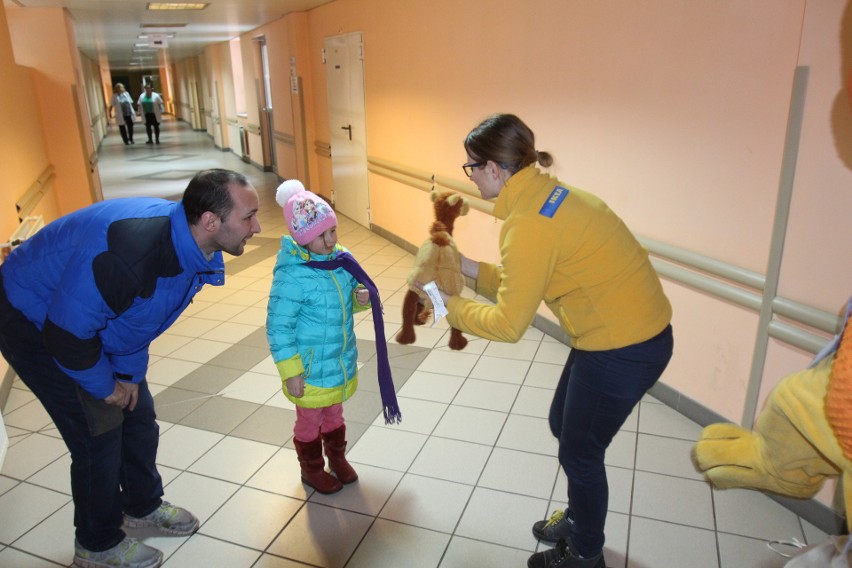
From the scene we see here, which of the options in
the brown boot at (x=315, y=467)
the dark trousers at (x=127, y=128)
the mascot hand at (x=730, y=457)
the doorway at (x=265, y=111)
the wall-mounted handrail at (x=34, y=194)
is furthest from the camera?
the dark trousers at (x=127, y=128)

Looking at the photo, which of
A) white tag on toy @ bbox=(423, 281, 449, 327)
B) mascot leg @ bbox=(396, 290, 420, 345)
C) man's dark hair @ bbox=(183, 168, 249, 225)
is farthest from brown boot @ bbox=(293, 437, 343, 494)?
→ man's dark hair @ bbox=(183, 168, 249, 225)

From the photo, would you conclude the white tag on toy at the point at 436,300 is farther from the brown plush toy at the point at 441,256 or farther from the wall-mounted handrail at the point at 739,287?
the wall-mounted handrail at the point at 739,287

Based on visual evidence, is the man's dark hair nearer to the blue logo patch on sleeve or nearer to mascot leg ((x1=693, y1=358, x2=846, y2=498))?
the blue logo patch on sleeve

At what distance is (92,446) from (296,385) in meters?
0.68

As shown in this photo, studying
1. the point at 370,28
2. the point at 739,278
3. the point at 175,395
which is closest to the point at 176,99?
the point at 370,28

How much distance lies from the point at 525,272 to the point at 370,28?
18.5 feet

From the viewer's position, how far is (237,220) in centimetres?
171

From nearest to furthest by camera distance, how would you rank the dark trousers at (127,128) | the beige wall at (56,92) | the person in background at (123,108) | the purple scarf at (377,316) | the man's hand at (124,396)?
the man's hand at (124,396)
the purple scarf at (377,316)
the beige wall at (56,92)
the person in background at (123,108)
the dark trousers at (127,128)

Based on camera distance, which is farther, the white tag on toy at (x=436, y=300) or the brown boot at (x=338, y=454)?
the brown boot at (x=338, y=454)

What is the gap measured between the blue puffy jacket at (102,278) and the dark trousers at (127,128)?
17342 millimetres

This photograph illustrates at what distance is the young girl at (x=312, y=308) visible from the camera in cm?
207

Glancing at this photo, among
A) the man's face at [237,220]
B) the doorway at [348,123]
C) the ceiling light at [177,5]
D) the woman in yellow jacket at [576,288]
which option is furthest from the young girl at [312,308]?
the ceiling light at [177,5]

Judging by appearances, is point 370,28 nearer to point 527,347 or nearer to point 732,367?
point 527,347

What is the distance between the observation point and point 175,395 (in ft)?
11.1
